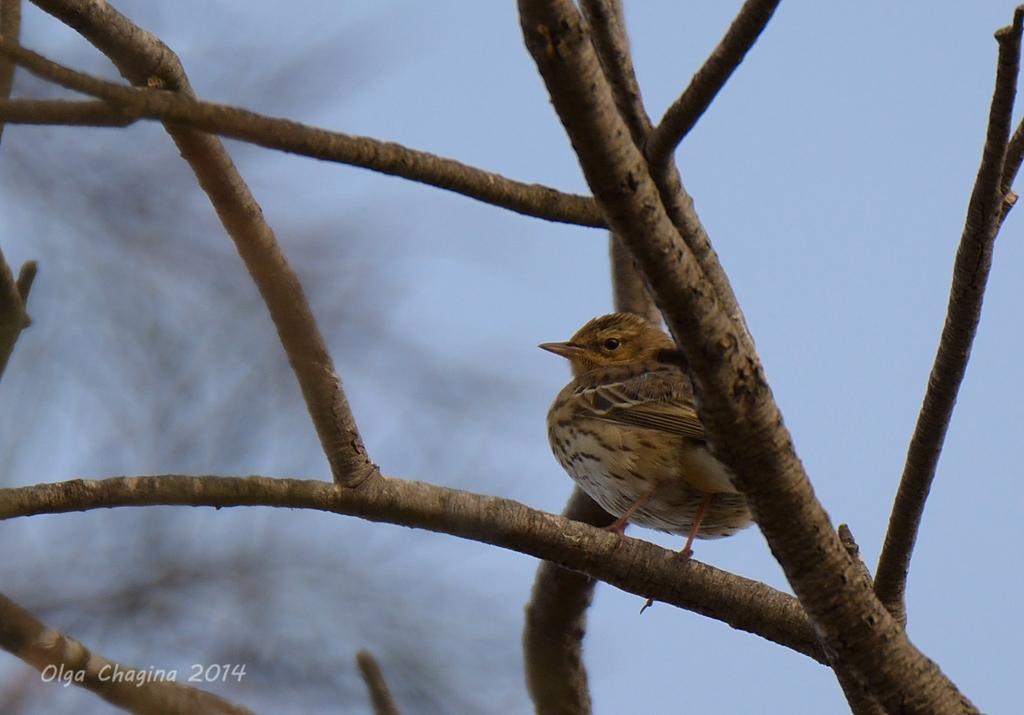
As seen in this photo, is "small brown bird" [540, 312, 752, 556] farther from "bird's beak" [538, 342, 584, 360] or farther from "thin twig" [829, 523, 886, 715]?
"thin twig" [829, 523, 886, 715]

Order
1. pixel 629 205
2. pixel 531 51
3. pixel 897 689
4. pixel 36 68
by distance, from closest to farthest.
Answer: pixel 36 68 → pixel 531 51 → pixel 629 205 → pixel 897 689

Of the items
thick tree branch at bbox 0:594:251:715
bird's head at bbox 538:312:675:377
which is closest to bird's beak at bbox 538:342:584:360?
bird's head at bbox 538:312:675:377

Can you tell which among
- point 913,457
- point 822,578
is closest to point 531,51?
point 822,578

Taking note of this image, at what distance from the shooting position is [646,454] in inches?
247

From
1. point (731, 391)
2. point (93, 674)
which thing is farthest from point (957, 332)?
point (93, 674)

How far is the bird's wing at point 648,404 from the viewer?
20.7 feet

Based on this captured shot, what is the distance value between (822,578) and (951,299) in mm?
841

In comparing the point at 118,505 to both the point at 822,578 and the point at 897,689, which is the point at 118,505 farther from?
the point at 897,689

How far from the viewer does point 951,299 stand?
343 cm

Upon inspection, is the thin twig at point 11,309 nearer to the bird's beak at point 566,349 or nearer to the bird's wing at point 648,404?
the bird's wing at point 648,404

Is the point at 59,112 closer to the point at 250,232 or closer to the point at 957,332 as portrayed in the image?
the point at 250,232

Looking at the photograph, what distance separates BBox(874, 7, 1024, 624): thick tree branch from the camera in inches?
120

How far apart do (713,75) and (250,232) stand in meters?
1.19

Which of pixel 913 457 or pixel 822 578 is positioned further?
pixel 913 457
